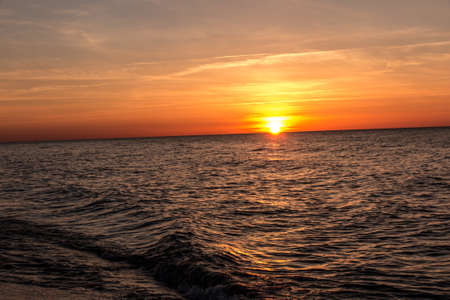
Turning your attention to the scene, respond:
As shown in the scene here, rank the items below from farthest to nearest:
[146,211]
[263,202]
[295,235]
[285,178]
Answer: [285,178] < [263,202] < [146,211] < [295,235]

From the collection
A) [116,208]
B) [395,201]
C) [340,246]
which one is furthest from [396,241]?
[116,208]

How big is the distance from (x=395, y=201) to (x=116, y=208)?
1442 cm

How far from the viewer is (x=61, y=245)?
11.6m

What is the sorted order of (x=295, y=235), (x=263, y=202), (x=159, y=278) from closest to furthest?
(x=159, y=278), (x=295, y=235), (x=263, y=202)

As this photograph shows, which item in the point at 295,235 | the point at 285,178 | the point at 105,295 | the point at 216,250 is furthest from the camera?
the point at 285,178

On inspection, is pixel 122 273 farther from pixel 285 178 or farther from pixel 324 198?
pixel 285 178

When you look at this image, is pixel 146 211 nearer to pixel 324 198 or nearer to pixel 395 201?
pixel 324 198

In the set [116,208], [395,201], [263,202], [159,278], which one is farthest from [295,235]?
[116,208]

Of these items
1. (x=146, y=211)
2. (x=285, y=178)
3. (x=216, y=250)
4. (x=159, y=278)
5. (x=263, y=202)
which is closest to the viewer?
(x=159, y=278)

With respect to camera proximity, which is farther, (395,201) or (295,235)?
(395,201)

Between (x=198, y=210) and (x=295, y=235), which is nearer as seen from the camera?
(x=295, y=235)

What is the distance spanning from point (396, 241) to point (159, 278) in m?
7.79

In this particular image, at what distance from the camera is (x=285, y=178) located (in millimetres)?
30594

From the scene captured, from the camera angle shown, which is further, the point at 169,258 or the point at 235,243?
the point at 235,243
